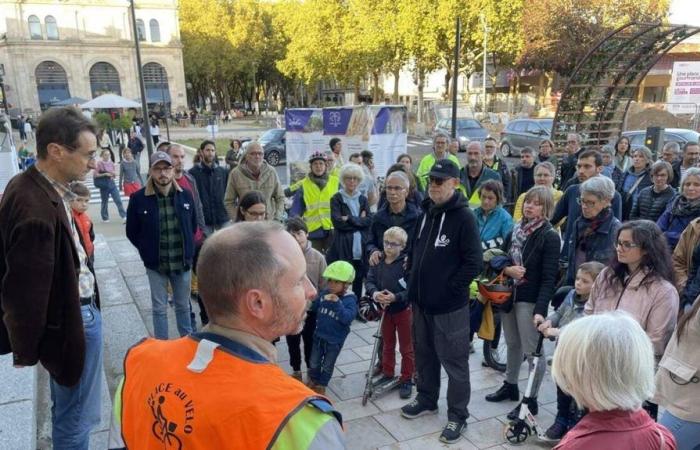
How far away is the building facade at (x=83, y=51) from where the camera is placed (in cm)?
5312

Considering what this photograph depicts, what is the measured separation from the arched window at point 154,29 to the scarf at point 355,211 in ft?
200

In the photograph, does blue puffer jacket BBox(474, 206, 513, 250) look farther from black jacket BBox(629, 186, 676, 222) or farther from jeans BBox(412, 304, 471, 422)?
black jacket BBox(629, 186, 676, 222)

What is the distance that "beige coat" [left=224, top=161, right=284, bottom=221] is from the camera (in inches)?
235

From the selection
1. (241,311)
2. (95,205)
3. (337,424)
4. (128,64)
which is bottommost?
(95,205)

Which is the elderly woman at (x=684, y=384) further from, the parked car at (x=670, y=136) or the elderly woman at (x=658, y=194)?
the parked car at (x=670, y=136)

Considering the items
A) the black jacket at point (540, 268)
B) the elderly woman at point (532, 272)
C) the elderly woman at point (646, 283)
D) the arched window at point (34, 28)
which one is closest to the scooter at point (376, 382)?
the elderly woman at point (532, 272)

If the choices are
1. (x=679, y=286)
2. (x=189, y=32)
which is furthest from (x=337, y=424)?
(x=189, y=32)

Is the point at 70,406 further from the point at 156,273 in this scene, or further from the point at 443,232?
the point at 443,232

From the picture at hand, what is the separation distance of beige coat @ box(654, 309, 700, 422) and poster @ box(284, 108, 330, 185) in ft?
31.9

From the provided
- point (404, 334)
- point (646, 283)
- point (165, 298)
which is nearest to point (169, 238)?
point (165, 298)

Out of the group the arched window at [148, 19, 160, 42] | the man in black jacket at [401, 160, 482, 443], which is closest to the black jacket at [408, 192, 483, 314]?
the man in black jacket at [401, 160, 482, 443]

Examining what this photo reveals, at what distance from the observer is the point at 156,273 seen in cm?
451

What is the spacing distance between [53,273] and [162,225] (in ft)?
6.75

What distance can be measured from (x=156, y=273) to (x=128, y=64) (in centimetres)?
6132
